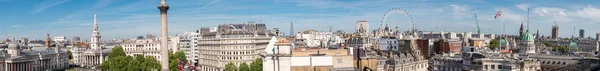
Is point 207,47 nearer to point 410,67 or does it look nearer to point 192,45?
point 192,45

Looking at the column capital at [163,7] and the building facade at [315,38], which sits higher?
the column capital at [163,7]

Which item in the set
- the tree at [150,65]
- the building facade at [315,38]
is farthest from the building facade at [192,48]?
the tree at [150,65]

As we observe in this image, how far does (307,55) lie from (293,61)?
1549mm

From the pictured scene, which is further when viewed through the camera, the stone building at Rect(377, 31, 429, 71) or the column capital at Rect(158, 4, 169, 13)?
the stone building at Rect(377, 31, 429, 71)

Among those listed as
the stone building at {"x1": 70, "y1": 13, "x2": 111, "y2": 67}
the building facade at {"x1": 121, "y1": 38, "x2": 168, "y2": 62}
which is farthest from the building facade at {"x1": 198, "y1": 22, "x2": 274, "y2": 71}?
the stone building at {"x1": 70, "y1": 13, "x2": 111, "y2": 67}

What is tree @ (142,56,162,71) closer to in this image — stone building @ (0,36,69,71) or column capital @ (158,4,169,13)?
stone building @ (0,36,69,71)

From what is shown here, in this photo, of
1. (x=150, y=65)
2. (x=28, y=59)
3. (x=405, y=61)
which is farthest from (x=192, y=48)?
(x=405, y=61)

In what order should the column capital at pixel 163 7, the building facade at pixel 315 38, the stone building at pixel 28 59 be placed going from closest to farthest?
the column capital at pixel 163 7 < the stone building at pixel 28 59 < the building facade at pixel 315 38

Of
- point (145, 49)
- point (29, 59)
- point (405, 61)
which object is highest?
point (405, 61)

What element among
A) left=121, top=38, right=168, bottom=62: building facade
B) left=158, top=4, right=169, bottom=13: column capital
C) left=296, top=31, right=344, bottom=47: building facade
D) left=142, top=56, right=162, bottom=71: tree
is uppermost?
left=158, top=4, right=169, bottom=13: column capital

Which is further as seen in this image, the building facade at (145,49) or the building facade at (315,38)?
the building facade at (315,38)

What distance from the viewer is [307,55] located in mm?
55875

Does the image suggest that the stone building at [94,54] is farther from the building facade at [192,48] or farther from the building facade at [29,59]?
the building facade at [192,48]

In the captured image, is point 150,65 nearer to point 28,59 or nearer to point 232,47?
point 232,47
